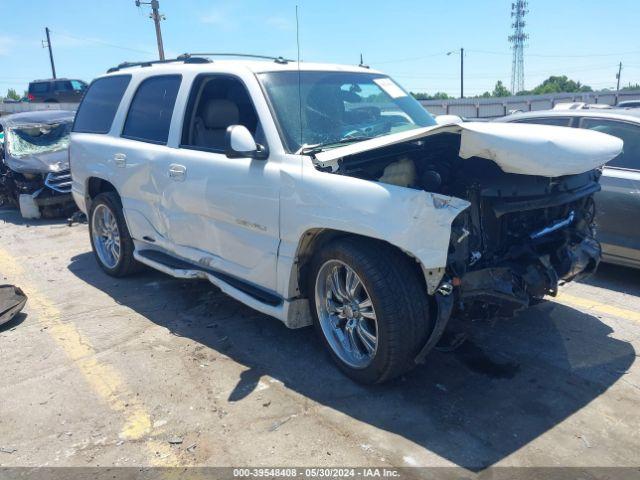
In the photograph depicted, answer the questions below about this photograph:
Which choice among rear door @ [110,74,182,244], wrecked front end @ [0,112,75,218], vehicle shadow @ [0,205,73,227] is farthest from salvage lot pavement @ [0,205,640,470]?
wrecked front end @ [0,112,75,218]

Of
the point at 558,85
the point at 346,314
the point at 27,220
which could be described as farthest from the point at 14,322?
the point at 558,85

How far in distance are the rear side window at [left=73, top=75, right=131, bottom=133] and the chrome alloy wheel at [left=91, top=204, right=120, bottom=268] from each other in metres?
0.87

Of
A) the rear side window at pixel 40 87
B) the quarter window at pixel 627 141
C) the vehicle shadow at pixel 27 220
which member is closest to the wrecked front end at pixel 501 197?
the quarter window at pixel 627 141

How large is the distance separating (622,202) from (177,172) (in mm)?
3987

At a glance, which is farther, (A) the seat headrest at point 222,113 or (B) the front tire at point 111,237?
(B) the front tire at point 111,237

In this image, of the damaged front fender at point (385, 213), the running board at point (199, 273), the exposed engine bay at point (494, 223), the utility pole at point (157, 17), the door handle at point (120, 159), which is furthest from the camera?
the utility pole at point (157, 17)

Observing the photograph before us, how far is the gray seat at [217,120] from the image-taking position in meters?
4.33

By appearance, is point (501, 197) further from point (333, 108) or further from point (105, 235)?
point (105, 235)

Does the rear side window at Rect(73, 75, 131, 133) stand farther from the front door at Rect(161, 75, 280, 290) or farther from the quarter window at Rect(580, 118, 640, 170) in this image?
the quarter window at Rect(580, 118, 640, 170)

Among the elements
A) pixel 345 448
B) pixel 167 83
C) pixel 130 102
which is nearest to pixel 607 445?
A: pixel 345 448

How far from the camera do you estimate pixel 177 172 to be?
4523 mm

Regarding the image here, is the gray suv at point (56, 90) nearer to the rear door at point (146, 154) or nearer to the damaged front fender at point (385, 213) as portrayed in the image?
the rear door at point (146, 154)

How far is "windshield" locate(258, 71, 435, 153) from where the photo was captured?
3904 mm

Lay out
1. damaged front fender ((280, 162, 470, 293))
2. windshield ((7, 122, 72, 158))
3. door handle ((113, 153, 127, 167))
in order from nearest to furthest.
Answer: damaged front fender ((280, 162, 470, 293)) → door handle ((113, 153, 127, 167)) → windshield ((7, 122, 72, 158))
